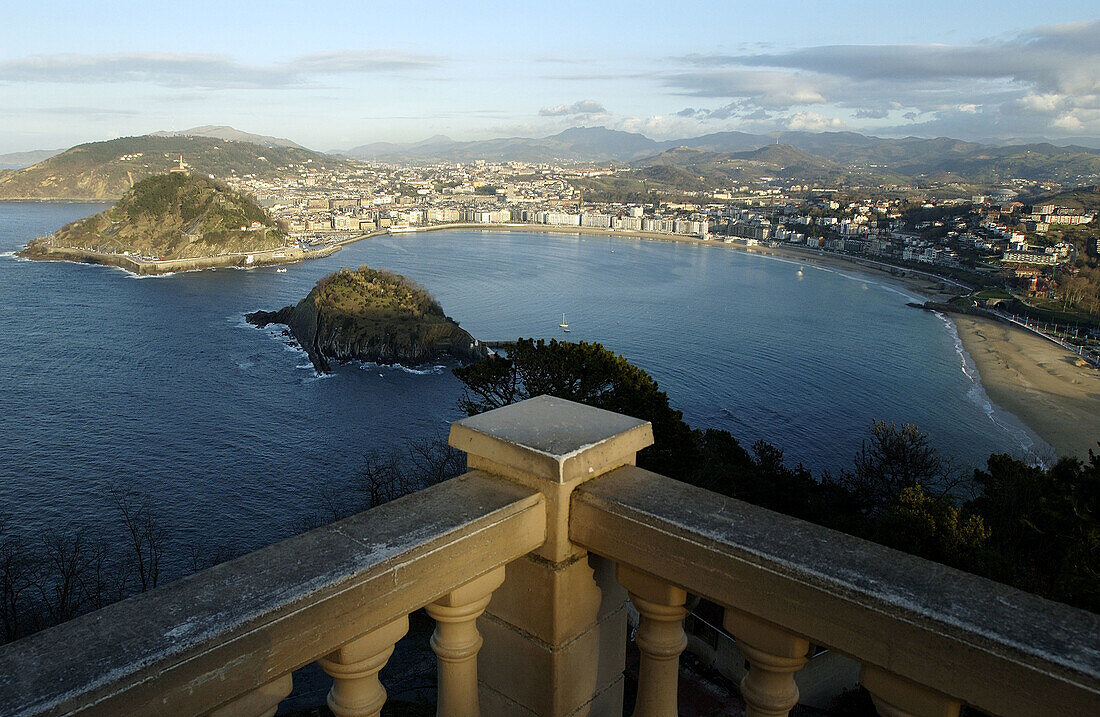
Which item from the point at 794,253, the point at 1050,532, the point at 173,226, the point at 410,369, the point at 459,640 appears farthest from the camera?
the point at 794,253

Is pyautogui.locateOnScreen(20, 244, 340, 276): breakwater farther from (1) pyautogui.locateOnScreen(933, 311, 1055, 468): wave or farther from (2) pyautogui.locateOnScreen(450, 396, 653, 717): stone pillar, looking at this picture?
(2) pyautogui.locateOnScreen(450, 396, 653, 717): stone pillar

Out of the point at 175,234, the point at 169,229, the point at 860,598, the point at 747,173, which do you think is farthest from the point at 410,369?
the point at 747,173

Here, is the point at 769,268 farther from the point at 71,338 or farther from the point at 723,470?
the point at 723,470

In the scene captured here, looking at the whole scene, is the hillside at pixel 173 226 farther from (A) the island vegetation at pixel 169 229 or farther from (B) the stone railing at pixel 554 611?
(B) the stone railing at pixel 554 611

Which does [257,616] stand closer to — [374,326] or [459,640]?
[459,640]

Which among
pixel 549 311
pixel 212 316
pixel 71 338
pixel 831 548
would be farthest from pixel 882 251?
pixel 831 548

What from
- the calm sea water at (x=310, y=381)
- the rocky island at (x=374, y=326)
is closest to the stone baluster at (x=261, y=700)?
the calm sea water at (x=310, y=381)
